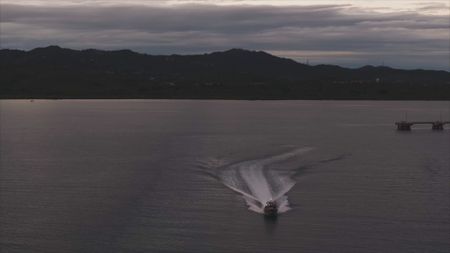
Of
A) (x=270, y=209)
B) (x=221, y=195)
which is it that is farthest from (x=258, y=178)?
(x=270, y=209)

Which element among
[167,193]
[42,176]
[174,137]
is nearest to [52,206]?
[167,193]

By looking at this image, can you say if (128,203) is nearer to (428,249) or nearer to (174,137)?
(428,249)

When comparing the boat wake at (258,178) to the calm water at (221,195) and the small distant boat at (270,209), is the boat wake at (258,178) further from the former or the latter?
the small distant boat at (270,209)

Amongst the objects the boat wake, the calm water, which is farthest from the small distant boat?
the boat wake

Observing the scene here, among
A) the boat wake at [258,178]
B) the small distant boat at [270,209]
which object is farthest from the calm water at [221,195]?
the small distant boat at [270,209]

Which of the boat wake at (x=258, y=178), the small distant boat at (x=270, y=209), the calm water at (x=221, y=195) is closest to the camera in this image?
the calm water at (x=221, y=195)

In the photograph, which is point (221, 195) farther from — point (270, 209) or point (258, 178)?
point (258, 178)

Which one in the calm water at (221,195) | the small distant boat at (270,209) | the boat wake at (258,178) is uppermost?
the small distant boat at (270,209)
